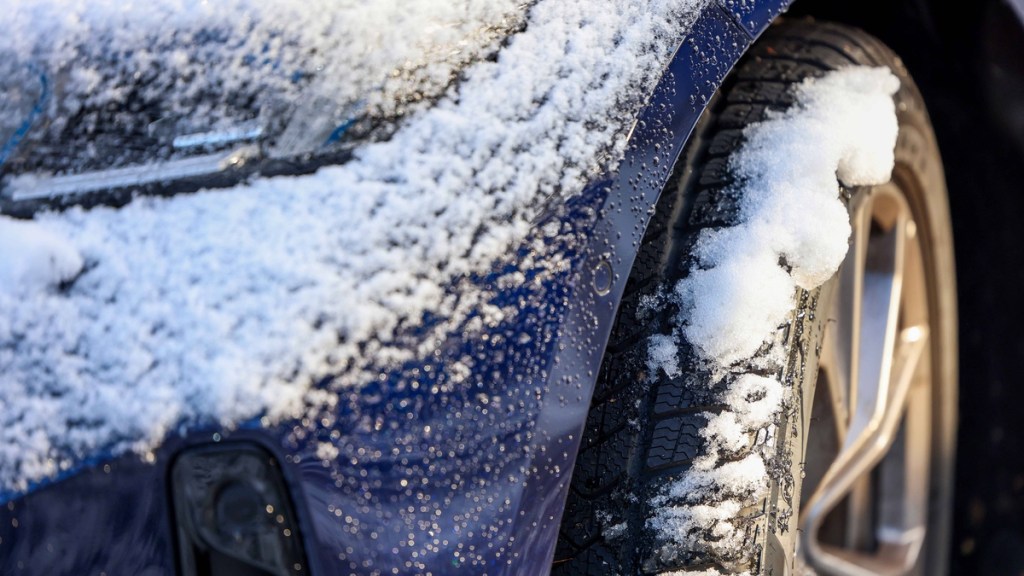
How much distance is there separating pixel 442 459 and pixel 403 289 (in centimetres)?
16

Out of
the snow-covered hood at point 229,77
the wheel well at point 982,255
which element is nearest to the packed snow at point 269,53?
the snow-covered hood at point 229,77

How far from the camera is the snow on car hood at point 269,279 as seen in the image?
2.66 feet

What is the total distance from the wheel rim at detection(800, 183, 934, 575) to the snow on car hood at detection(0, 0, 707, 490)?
558mm

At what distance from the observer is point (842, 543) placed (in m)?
1.99

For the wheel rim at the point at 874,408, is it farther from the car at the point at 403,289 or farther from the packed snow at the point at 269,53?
the packed snow at the point at 269,53

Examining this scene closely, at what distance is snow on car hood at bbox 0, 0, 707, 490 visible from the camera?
2.66ft

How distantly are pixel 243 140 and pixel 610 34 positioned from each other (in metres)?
0.40

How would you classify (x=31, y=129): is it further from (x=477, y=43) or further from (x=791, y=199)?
(x=791, y=199)

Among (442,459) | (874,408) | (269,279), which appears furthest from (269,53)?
(874,408)

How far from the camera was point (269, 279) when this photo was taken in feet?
2.71

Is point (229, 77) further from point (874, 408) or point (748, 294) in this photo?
point (874, 408)

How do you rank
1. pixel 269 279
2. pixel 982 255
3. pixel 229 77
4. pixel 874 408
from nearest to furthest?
pixel 269 279
pixel 229 77
pixel 874 408
pixel 982 255

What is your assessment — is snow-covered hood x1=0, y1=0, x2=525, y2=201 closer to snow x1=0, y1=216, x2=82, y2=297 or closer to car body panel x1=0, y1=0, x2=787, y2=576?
snow x1=0, y1=216, x2=82, y2=297

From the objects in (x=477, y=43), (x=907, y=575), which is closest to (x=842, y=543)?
(x=907, y=575)
